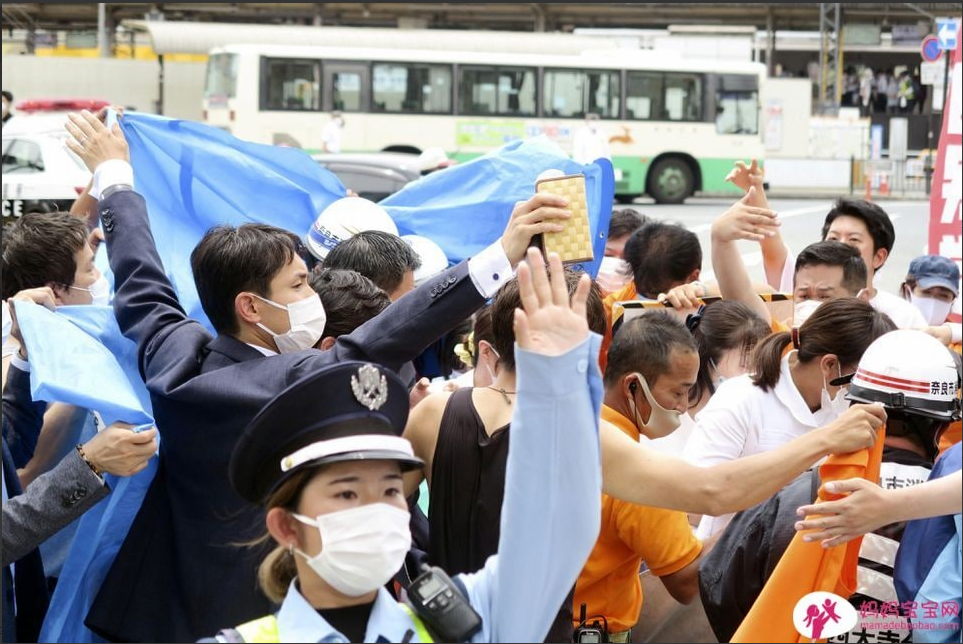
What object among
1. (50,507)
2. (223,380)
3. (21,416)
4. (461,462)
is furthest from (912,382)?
(21,416)

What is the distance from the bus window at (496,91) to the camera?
25953mm

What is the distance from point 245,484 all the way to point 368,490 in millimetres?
257

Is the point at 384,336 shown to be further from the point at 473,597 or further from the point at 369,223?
the point at 369,223

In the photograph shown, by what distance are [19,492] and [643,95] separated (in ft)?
79.6

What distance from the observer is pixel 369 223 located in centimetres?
552

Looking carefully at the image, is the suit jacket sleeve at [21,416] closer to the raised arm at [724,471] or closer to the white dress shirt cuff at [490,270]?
the white dress shirt cuff at [490,270]

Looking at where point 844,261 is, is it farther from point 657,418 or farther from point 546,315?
point 546,315

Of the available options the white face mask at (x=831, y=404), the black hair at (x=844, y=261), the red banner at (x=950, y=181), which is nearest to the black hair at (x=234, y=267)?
the white face mask at (x=831, y=404)

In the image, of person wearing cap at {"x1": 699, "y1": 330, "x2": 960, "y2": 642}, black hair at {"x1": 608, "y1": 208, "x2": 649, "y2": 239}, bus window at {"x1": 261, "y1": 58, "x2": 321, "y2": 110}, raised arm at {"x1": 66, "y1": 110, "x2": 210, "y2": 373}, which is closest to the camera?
person wearing cap at {"x1": 699, "y1": 330, "x2": 960, "y2": 642}

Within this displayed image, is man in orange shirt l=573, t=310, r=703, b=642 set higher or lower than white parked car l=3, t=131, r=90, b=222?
lower

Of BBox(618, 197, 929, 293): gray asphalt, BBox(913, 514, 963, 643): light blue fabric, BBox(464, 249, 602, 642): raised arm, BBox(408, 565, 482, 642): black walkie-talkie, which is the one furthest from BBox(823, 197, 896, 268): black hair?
BBox(618, 197, 929, 293): gray asphalt

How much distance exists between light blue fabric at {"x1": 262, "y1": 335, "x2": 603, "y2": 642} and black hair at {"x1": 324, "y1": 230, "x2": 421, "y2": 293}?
7.87 ft

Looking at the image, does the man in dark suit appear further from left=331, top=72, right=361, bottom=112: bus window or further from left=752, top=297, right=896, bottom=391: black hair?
left=331, top=72, right=361, bottom=112: bus window

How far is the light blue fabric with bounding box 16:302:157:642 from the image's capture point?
3.09 meters
